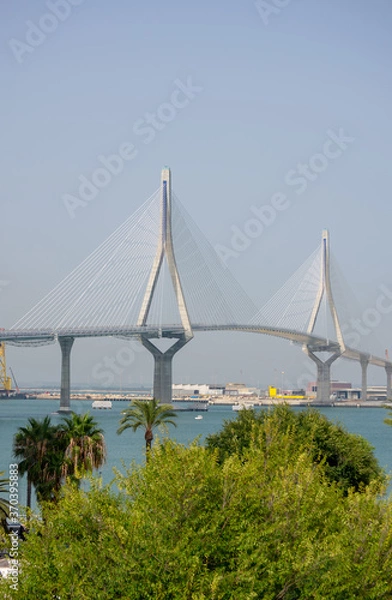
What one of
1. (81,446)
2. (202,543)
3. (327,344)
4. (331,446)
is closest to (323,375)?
(327,344)

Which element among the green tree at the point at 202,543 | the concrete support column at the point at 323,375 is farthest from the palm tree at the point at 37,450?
the concrete support column at the point at 323,375

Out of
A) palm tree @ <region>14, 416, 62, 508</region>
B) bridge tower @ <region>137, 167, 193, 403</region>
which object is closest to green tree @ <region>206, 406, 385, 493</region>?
palm tree @ <region>14, 416, 62, 508</region>

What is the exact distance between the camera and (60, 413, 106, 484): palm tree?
22.6 m

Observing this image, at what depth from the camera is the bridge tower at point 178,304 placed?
3054 inches

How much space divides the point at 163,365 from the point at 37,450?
64867 mm

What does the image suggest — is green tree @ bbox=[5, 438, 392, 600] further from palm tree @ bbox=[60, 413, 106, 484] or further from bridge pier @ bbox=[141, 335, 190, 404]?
bridge pier @ bbox=[141, 335, 190, 404]

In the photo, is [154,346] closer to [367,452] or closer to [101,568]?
[367,452]

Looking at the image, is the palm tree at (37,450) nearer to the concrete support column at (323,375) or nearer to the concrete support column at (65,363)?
the concrete support column at (65,363)

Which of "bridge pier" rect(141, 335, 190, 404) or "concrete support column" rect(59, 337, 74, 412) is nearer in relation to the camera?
"concrete support column" rect(59, 337, 74, 412)

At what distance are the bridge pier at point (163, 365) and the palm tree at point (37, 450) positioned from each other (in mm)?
62611

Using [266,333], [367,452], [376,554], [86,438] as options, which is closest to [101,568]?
[376,554]

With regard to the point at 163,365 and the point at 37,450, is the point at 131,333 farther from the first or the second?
the point at 37,450

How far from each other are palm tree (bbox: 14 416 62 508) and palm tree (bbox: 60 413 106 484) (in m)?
0.32

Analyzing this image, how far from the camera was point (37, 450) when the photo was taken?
75.6ft
